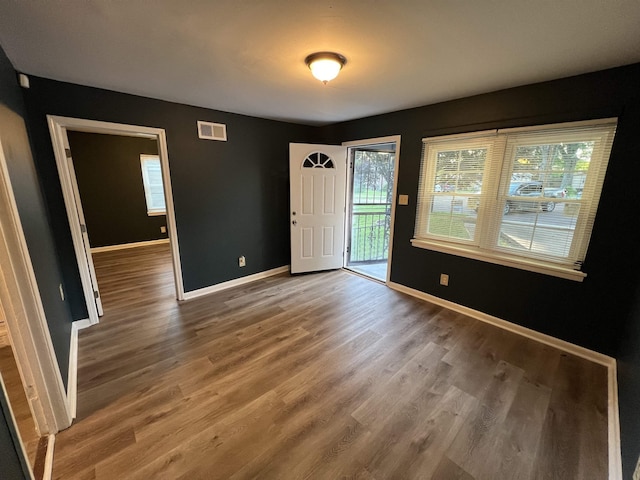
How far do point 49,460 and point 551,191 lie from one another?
394cm

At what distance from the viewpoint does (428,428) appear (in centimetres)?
155

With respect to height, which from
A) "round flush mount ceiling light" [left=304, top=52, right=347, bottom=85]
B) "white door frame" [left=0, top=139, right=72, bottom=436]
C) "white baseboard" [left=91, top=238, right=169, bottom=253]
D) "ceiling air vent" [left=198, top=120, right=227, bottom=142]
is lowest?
"white baseboard" [left=91, top=238, right=169, bottom=253]

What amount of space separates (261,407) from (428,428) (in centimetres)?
108

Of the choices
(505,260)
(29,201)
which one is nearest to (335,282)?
(505,260)

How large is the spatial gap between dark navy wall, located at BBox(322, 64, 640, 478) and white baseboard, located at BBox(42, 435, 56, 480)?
9.07 ft

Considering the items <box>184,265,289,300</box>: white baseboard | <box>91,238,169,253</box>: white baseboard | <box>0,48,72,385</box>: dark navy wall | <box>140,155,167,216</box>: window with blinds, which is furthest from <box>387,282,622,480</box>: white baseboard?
<box>140,155,167,216</box>: window with blinds

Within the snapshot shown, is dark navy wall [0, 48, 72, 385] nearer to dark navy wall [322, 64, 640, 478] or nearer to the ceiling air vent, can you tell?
the ceiling air vent

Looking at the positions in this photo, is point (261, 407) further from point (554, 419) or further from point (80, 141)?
point (80, 141)

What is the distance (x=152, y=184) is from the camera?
19.0ft

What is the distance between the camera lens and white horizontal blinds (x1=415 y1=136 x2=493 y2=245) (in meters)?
2.65

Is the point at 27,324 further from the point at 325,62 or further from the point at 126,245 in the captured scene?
the point at 126,245

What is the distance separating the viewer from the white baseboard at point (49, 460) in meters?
1.25

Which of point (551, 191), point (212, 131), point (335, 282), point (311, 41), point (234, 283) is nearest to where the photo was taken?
point (311, 41)

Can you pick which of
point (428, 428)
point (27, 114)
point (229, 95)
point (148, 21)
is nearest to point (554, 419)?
point (428, 428)
